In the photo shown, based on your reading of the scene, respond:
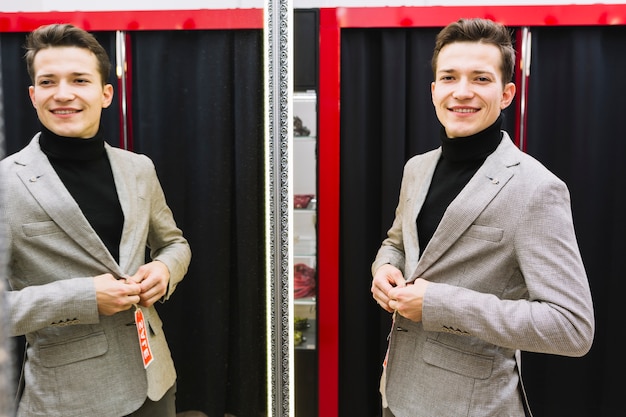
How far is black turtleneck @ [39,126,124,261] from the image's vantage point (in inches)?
38.2

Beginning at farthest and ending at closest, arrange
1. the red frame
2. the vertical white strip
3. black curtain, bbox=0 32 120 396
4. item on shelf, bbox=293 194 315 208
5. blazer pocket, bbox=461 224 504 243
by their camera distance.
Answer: item on shelf, bbox=293 194 315 208, the red frame, blazer pocket, bbox=461 224 504 243, the vertical white strip, black curtain, bbox=0 32 120 396

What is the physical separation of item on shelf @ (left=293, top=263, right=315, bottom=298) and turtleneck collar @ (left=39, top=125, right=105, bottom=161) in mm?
1010

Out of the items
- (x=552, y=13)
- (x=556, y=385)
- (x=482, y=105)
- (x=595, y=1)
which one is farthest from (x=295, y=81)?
(x=556, y=385)

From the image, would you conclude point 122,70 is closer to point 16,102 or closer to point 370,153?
point 16,102

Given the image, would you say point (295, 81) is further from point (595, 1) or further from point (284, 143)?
point (595, 1)

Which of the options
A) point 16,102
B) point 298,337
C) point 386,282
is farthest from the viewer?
point 298,337

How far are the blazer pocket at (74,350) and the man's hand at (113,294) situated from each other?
0.05 m

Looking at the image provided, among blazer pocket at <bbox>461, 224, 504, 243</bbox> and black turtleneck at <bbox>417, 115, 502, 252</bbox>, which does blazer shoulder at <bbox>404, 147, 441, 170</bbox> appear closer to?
black turtleneck at <bbox>417, 115, 502, 252</bbox>

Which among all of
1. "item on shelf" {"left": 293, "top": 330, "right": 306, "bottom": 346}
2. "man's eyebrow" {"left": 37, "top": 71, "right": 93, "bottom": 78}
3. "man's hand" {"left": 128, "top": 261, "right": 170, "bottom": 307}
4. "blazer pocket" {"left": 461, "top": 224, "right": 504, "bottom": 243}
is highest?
"man's eyebrow" {"left": 37, "top": 71, "right": 93, "bottom": 78}

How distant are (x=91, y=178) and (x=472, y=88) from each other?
3.17 feet

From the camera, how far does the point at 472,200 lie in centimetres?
131

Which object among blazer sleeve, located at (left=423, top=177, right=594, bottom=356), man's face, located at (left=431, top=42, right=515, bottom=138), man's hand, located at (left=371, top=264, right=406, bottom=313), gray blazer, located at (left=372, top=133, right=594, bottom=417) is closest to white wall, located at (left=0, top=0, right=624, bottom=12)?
man's face, located at (left=431, top=42, right=515, bottom=138)

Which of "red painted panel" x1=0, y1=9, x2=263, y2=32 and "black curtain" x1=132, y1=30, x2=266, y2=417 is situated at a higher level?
"red painted panel" x1=0, y1=9, x2=263, y2=32

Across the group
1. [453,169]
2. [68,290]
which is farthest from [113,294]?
[453,169]
